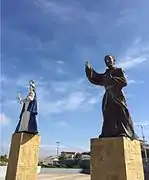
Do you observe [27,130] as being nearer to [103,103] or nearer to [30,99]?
[30,99]

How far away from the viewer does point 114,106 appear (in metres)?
5.46

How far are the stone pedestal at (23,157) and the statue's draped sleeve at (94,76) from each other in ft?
9.88

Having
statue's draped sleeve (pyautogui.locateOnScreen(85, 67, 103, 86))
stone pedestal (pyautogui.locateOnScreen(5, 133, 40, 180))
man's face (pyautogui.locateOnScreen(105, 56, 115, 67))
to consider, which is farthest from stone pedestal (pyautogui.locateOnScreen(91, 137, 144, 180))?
stone pedestal (pyautogui.locateOnScreen(5, 133, 40, 180))

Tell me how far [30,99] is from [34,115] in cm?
62

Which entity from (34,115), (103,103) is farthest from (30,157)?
(103,103)

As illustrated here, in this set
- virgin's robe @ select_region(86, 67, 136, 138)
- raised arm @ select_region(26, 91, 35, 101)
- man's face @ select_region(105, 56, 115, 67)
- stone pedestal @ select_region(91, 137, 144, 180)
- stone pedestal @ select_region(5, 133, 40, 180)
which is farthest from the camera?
raised arm @ select_region(26, 91, 35, 101)

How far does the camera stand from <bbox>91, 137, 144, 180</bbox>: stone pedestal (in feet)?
15.2

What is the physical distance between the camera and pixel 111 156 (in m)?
4.82

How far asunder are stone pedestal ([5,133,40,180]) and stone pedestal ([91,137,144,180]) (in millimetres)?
3036

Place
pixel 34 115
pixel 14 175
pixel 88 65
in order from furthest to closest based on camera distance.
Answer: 1. pixel 34 115
2. pixel 14 175
3. pixel 88 65

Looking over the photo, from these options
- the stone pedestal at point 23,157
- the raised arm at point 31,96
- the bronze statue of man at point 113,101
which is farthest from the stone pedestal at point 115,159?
the raised arm at point 31,96

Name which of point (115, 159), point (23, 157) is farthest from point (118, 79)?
point (23, 157)

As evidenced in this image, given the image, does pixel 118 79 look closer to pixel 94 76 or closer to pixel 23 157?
pixel 94 76

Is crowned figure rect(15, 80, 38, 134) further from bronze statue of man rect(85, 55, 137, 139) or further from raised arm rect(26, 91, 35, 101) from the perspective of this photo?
bronze statue of man rect(85, 55, 137, 139)
